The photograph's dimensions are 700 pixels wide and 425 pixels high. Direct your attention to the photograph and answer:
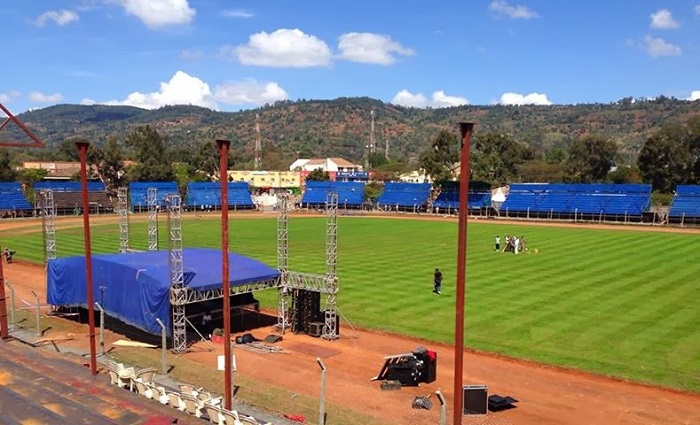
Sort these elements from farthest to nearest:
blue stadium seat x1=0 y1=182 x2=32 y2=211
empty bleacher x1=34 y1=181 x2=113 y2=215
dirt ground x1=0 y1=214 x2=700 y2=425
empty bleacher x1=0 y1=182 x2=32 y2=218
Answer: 1. empty bleacher x1=34 y1=181 x2=113 y2=215
2. blue stadium seat x1=0 y1=182 x2=32 y2=211
3. empty bleacher x1=0 y1=182 x2=32 y2=218
4. dirt ground x1=0 y1=214 x2=700 y2=425

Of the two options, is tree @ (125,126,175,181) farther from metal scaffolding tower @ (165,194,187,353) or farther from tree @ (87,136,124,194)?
metal scaffolding tower @ (165,194,187,353)

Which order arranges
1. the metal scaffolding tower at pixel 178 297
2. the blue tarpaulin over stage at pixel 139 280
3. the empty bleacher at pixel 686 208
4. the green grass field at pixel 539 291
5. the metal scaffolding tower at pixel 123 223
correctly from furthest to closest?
the empty bleacher at pixel 686 208, the metal scaffolding tower at pixel 123 223, the blue tarpaulin over stage at pixel 139 280, the metal scaffolding tower at pixel 178 297, the green grass field at pixel 539 291

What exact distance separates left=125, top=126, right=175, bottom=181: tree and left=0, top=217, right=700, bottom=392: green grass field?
192 feet

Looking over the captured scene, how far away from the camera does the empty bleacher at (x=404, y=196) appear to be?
342 feet

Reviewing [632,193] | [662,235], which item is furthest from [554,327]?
[632,193]

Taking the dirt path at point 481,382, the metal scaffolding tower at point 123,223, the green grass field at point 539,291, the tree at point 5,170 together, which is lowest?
the dirt path at point 481,382

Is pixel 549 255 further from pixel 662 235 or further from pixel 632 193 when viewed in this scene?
pixel 632 193

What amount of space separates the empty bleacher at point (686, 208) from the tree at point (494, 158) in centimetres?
5261

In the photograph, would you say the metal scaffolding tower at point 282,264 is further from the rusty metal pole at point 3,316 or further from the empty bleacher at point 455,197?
the empty bleacher at point 455,197

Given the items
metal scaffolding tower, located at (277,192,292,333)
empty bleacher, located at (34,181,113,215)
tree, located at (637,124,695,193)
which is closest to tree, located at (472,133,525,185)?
tree, located at (637,124,695,193)

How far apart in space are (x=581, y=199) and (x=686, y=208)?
567 inches

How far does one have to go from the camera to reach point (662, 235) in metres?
64.2

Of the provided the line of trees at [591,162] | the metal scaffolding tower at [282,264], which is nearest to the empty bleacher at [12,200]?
the line of trees at [591,162]

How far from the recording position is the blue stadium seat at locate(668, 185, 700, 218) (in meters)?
75.2
